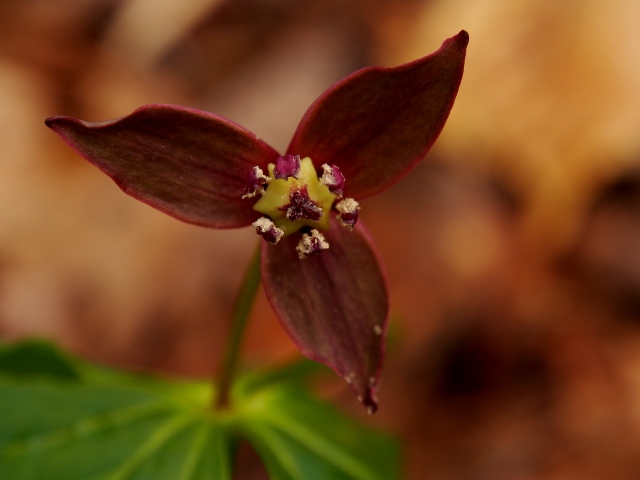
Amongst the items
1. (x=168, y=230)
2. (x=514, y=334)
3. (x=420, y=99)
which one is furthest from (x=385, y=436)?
(x=168, y=230)

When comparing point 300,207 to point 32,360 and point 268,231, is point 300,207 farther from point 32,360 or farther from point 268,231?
point 32,360

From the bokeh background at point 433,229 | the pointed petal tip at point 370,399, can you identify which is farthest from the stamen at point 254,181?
the bokeh background at point 433,229

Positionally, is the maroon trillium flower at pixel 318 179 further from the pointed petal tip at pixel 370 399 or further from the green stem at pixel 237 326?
the green stem at pixel 237 326

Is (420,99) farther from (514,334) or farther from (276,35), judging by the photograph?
(276,35)

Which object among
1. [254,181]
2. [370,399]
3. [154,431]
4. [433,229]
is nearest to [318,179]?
[254,181]

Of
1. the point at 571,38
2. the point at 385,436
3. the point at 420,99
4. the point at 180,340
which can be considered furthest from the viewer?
the point at 571,38

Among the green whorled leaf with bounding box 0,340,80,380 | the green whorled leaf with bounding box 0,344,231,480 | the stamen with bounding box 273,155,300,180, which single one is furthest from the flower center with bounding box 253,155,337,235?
the green whorled leaf with bounding box 0,340,80,380
